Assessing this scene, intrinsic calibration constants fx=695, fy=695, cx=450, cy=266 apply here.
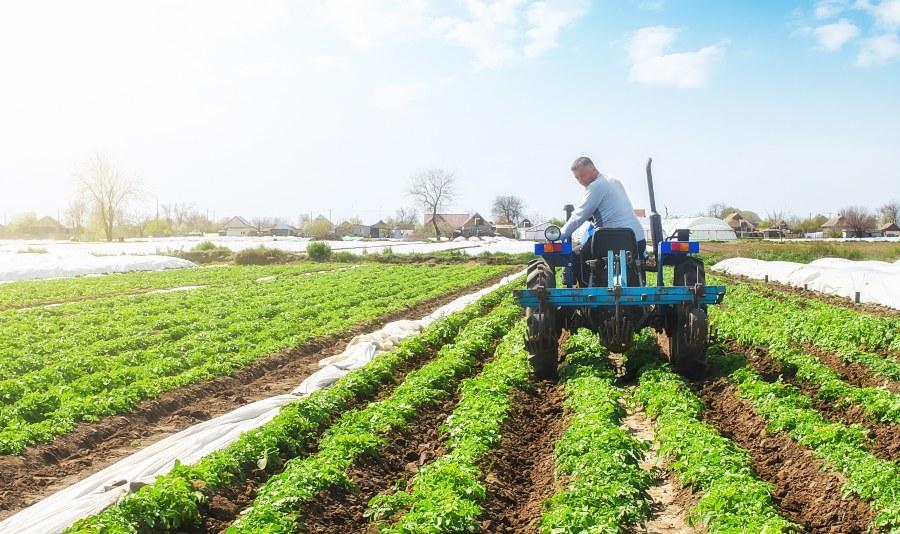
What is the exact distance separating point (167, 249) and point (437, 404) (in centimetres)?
5657

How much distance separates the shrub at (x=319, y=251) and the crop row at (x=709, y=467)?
45391 mm

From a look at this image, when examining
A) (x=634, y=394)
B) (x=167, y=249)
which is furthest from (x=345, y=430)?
(x=167, y=249)

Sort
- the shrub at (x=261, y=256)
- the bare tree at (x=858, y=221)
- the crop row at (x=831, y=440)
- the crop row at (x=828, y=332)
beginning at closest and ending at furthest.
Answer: the crop row at (x=831, y=440)
the crop row at (x=828, y=332)
the shrub at (x=261, y=256)
the bare tree at (x=858, y=221)

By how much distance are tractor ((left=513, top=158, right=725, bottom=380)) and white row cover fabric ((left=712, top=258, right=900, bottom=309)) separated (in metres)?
12.8

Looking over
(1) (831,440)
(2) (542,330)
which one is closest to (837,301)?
(2) (542,330)

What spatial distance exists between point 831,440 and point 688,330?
2.78m

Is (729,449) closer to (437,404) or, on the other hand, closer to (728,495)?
(728,495)

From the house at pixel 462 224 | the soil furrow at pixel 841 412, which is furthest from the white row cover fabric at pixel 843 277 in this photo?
the house at pixel 462 224

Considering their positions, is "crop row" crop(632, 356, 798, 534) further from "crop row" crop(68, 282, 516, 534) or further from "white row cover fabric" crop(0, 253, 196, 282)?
"white row cover fabric" crop(0, 253, 196, 282)

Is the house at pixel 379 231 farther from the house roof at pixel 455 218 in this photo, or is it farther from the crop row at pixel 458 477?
the crop row at pixel 458 477

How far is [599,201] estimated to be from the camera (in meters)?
9.26

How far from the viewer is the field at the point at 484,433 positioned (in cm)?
542

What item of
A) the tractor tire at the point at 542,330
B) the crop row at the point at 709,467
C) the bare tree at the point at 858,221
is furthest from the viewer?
the bare tree at the point at 858,221

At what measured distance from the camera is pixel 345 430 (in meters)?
7.61
